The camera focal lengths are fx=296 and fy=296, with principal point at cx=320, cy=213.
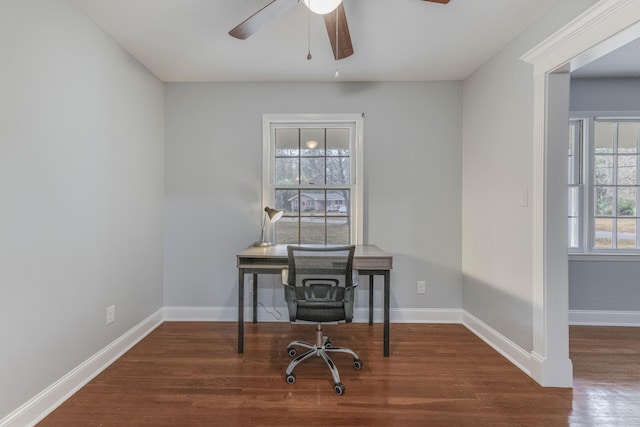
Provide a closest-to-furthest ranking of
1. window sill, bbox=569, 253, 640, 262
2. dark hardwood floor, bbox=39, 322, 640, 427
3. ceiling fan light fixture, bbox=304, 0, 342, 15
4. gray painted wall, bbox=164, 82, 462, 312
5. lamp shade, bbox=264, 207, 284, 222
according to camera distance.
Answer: ceiling fan light fixture, bbox=304, 0, 342, 15 → dark hardwood floor, bbox=39, 322, 640, 427 → lamp shade, bbox=264, 207, 284, 222 → window sill, bbox=569, 253, 640, 262 → gray painted wall, bbox=164, 82, 462, 312

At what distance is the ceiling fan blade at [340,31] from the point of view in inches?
65.8

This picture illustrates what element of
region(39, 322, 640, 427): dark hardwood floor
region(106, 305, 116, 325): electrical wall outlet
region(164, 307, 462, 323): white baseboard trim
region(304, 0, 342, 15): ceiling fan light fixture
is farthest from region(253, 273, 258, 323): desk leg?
region(304, 0, 342, 15): ceiling fan light fixture

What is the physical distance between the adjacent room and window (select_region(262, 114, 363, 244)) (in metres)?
0.02

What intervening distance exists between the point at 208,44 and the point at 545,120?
2.46 meters

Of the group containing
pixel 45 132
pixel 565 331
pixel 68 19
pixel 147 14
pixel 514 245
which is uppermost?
pixel 147 14

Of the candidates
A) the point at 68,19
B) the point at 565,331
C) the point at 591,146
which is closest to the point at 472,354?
the point at 565,331

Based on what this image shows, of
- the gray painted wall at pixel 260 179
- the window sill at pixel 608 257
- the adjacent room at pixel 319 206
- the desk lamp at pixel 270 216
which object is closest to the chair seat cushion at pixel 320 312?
the adjacent room at pixel 319 206

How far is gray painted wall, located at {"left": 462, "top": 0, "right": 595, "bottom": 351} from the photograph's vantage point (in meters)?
2.09

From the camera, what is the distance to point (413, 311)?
3008 millimetres

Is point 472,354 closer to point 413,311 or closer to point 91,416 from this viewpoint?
point 413,311

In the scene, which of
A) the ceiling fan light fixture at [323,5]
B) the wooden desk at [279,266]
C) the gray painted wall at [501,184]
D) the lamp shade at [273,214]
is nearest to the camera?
the ceiling fan light fixture at [323,5]

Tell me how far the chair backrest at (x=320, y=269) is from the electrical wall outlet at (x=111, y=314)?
140 cm

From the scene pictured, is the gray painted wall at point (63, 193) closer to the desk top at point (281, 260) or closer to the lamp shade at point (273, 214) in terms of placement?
the desk top at point (281, 260)

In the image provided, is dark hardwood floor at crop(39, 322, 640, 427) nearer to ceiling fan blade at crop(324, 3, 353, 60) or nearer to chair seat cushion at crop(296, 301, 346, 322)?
chair seat cushion at crop(296, 301, 346, 322)
